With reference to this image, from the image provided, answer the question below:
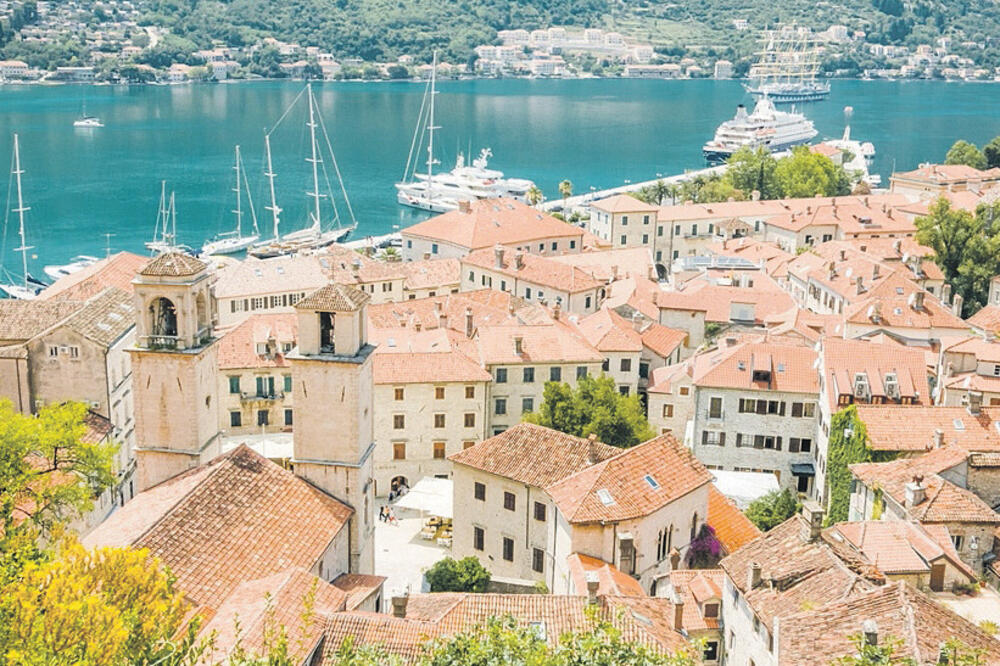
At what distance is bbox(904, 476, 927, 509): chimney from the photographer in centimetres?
3716

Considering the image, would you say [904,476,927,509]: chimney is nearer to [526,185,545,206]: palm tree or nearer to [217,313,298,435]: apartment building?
[217,313,298,435]: apartment building

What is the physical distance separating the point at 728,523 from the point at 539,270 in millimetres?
37908

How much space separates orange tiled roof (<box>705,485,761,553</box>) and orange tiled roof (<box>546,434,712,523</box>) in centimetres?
259

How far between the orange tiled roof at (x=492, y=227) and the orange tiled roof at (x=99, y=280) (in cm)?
2940

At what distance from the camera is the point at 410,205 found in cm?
14088

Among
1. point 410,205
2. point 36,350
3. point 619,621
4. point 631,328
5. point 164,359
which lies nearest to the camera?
point 619,621

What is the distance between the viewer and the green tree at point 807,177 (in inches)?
4673

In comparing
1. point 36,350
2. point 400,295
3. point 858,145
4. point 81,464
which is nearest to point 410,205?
point 400,295

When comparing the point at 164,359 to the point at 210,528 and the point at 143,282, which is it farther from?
the point at 210,528

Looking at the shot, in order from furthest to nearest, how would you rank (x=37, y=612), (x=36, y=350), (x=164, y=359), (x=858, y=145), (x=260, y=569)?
(x=858, y=145) < (x=36, y=350) < (x=164, y=359) < (x=260, y=569) < (x=37, y=612)

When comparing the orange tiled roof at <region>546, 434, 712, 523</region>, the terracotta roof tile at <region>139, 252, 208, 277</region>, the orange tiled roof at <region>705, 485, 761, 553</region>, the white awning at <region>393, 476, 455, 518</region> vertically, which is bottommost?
the white awning at <region>393, 476, 455, 518</region>

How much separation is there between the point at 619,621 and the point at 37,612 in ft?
41.9

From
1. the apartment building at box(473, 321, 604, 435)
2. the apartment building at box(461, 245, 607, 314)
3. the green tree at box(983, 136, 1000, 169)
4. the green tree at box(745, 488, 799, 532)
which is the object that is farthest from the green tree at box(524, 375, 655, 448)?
the green tree at box(983, 136, 1000, 169)

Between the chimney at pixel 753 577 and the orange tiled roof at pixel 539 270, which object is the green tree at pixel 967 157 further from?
the chimney at pixel 753 577
